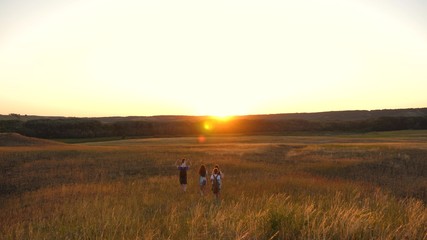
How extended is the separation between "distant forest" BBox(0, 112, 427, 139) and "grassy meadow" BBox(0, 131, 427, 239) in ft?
234

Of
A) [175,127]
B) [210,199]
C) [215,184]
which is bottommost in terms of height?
[210,199]

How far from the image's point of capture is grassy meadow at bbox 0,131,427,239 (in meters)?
6.79

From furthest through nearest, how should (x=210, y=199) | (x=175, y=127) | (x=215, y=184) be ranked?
(x=175, y=127) < (x=215, y=184) < (x=210, y=199)

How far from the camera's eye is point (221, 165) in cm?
3178

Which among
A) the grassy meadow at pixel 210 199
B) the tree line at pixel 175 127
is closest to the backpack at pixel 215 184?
the grassy meadow at pixel 210 199

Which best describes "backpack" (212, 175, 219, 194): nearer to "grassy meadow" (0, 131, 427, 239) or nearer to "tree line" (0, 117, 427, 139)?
"grassy meadow" (0, 131, 427, 239)

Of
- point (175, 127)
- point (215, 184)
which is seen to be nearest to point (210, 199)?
point (215, 184)

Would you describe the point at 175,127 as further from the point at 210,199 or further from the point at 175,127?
the point at 210,199


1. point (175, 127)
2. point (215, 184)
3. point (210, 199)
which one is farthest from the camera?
point (175, 127)

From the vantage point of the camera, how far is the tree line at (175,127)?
10800 cm

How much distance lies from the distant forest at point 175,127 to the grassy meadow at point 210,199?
71244 mm

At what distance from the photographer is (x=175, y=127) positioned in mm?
126000

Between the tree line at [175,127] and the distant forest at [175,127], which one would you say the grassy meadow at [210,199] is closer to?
the tree line at [175,127]

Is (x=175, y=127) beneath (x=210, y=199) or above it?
above
